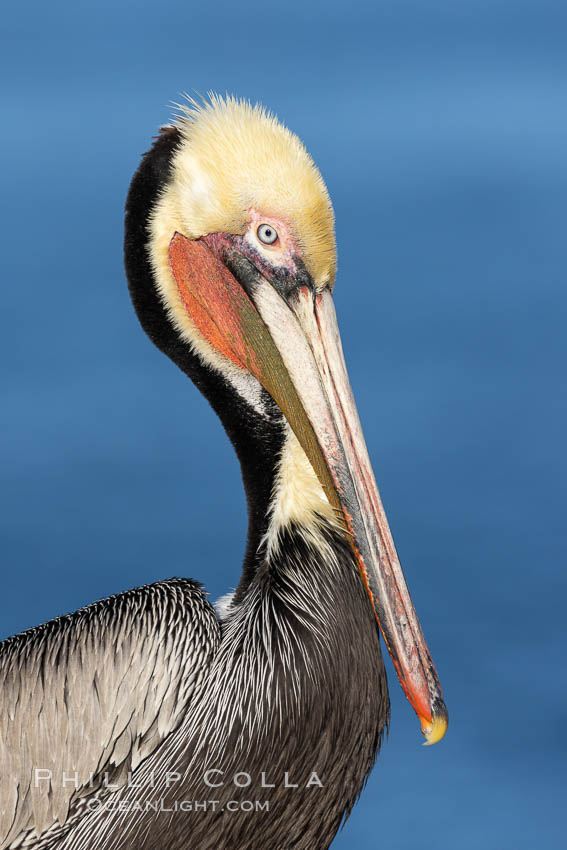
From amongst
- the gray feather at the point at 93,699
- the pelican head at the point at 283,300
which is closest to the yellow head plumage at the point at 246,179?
the pelican head at the point at 283,300

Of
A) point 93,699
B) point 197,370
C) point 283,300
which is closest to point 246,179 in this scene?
point 283,300

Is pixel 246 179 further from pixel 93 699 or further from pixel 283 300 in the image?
pixel 93 699

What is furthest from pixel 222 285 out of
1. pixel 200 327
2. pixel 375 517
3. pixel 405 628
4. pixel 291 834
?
pixel 291 834

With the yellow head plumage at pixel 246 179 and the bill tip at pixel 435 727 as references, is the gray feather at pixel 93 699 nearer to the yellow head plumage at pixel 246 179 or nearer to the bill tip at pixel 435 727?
the bill tip at pixel 435 727

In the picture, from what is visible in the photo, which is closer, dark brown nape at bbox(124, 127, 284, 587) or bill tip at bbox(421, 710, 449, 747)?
bill tip at bbox(421, 710, 449, 747)

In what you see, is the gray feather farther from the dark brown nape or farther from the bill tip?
the bill tip

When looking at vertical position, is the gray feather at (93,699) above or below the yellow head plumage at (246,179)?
below

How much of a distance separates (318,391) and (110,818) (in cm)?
116

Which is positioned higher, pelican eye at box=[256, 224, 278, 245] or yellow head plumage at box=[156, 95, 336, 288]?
yellow head plumage at box=[156, 95, 336, 288]

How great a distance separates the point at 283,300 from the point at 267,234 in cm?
16

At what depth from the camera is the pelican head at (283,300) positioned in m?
2.77

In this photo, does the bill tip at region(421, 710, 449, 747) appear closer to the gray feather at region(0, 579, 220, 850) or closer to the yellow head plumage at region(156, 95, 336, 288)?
the gray feather at region(0, 579, 220, 850)

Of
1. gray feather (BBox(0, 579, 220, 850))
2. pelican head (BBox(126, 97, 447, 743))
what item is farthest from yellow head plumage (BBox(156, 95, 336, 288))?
gray feather (BBox(0, 579, 220, 850))

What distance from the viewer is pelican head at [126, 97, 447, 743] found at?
2773mm
